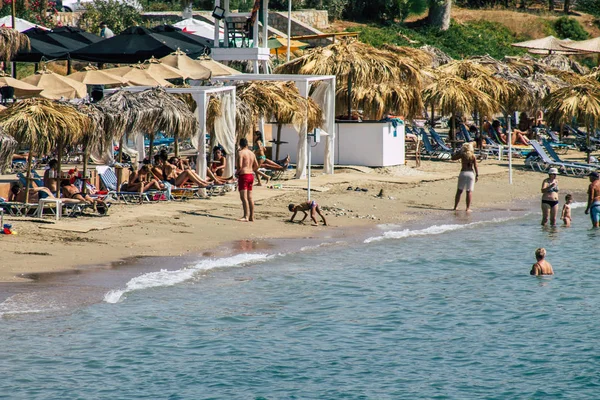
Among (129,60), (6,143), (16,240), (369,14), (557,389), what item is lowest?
(557,389)

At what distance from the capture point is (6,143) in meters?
15.8

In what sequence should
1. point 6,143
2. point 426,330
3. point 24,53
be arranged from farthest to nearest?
1. point 24,53
2. point 6,143
3. point 426,330

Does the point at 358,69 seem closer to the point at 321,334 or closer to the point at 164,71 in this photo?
the point at 164,71

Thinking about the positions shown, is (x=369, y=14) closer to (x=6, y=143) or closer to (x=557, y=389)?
(x=6, y=143)

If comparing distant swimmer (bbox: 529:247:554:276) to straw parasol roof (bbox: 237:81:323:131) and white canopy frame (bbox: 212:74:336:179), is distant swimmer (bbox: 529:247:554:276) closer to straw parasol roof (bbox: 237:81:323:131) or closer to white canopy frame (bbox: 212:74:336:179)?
straw parasol roof (bbox: 237:81:323:131)

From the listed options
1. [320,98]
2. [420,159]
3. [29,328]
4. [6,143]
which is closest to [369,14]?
[420,159]

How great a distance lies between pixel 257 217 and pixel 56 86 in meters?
7.07

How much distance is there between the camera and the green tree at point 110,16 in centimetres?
4394

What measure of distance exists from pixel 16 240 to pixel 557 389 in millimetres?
8528

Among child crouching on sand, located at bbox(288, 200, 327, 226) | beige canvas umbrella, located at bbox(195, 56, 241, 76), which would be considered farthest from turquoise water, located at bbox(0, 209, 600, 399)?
beige canvas umbrella, located at bbox(195, 56, 241, 76)

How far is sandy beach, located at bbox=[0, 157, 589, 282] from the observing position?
50.3 ft

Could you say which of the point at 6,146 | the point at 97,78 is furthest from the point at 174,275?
the point at 97,78

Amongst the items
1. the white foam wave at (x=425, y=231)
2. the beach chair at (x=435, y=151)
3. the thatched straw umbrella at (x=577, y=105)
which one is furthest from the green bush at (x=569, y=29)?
the white foam wave at (x=425, y=231)

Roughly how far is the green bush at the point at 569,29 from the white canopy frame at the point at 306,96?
38.0m
